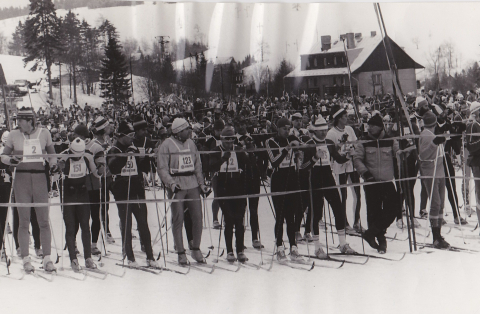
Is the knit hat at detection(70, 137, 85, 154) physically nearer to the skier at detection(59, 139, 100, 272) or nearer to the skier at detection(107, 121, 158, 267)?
the skier at detection(59, 139, 100, 272)

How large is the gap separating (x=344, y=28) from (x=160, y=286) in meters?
3.00

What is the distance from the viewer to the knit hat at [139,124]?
17.8 feet

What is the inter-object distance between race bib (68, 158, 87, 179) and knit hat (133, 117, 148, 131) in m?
0.55

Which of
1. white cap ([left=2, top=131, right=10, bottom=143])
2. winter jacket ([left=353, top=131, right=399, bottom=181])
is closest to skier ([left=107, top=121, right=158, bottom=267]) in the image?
white cap ([left=2, top=131, right=10, bottom=143])

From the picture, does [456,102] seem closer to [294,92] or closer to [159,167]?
[294,92]

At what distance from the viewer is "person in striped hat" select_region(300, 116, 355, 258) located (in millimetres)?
5535

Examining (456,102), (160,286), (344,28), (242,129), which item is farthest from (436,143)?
(160,286)

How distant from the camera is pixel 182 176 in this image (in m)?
5.30

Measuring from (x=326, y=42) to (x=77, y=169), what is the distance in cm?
266

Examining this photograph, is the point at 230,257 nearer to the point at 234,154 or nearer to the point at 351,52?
the point at 234,154

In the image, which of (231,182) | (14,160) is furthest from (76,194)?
(231,182)

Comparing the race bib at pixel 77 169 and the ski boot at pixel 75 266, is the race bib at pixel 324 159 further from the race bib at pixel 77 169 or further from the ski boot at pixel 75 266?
the ski boot at pixel 75 266

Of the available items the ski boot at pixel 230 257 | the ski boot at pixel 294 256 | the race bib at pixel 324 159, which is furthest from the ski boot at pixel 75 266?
the race bib at pixel 324 159

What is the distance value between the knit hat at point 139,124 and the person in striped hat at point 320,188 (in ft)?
4.89
